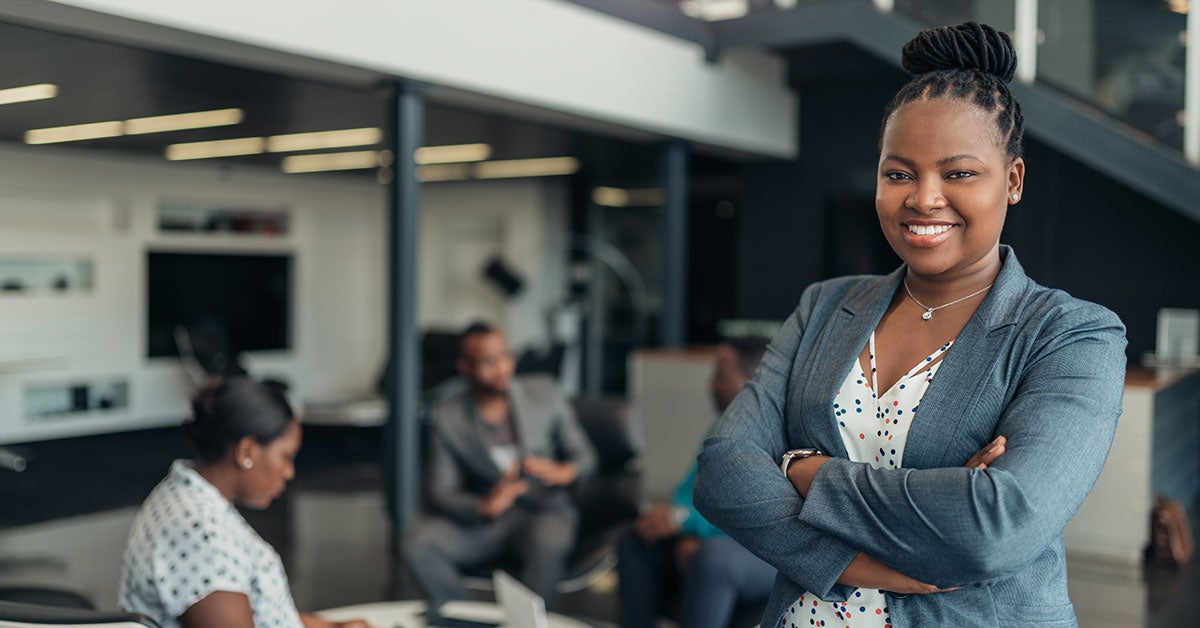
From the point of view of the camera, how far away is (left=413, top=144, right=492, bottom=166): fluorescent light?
30.4ft

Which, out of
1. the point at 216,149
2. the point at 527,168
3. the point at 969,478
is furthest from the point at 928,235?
the point at 527,168

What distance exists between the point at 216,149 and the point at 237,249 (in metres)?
2.20

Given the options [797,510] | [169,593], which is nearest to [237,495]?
[169,593]

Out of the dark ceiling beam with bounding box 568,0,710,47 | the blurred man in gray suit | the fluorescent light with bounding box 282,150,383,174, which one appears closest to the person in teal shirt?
the blurred man in gray suit

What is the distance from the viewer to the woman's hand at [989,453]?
1.24 meters

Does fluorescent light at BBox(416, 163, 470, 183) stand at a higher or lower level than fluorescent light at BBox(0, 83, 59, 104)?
higher

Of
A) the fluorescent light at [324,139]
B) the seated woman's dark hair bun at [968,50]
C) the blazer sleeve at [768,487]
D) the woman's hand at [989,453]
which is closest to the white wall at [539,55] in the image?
the fluorescent light at [324,139]

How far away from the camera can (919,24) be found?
627 cm

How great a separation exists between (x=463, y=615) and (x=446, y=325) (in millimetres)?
9639

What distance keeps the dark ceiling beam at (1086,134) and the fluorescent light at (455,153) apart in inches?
149

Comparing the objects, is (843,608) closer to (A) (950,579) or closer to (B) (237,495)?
(A) (950,579)

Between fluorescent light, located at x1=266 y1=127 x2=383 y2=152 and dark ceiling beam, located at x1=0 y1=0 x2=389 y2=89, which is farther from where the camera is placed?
fluorescent light, located at x1=266 y1=127 x2=383 y2=152

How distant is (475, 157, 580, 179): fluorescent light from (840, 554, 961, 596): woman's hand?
909cm

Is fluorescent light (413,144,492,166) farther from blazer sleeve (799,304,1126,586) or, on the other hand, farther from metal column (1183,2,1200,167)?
blazer sleeve (799,304,1126,586)
